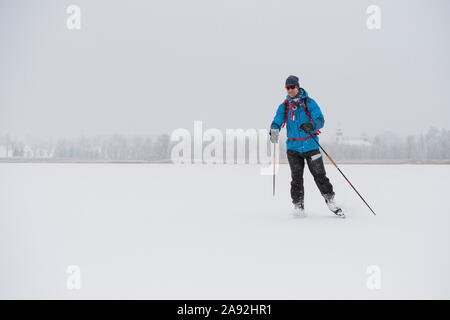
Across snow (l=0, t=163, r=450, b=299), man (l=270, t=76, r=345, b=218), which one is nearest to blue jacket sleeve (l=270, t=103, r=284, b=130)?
man (l=270, t=76, r=345, b=218)

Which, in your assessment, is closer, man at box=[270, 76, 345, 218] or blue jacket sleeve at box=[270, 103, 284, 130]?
man at box=[270, 76, 345, 218]

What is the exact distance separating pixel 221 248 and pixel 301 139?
2219 millimetres

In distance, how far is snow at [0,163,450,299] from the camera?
2434 millimetres

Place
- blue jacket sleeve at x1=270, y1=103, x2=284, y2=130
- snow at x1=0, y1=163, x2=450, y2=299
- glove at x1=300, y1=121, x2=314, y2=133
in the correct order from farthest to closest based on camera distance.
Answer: blue jacket sleeve at x1=270, y1=103, x2=284, y2=130 → glove at x1=300, y1=121, x2=314, y2=133 → snow at x1=0, y1=163, x2=450, y2=299

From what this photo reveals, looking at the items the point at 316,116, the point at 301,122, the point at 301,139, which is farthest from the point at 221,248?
the point at 316,116

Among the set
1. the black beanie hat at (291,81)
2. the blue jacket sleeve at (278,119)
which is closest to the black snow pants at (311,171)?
the blue jacket sleeve at (278,119)

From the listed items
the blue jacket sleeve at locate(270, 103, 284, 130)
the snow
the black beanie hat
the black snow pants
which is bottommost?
the snow

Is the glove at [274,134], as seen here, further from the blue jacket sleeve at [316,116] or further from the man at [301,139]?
the blue jacket sleeve at [316,116]

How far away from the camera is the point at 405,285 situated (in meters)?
2.43

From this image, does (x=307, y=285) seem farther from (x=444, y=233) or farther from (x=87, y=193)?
(x=87, y=193)

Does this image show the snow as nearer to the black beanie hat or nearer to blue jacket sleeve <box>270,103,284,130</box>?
blue jacket sleeve <box>270,103,284,130</box>

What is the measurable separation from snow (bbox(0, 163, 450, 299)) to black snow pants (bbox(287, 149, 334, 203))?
36 centimetres

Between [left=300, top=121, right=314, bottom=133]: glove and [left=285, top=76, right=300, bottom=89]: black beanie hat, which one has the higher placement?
[left=285, top=76, right=300, bottom=89]: black beanie hat
